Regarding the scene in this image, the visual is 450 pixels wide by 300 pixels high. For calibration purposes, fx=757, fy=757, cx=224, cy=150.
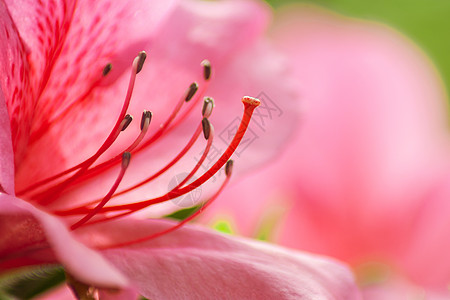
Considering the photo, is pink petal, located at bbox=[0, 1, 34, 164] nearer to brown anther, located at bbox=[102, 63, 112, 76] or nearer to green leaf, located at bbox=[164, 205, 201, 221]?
brown anther, located at bbox=[102, 63, 112, 76]

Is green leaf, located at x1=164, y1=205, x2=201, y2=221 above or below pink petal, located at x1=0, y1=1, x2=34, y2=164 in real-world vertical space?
below

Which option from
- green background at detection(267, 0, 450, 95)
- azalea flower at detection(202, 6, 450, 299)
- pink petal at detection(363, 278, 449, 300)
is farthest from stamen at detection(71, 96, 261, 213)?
green background at detection(267, 0, 450, 95)

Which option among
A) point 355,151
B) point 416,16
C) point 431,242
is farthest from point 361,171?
point 416,16

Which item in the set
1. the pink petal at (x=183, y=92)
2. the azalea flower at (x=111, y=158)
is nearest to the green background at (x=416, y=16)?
the pink petal at (x=183, y=92)

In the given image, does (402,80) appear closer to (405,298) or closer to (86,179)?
(405,298)

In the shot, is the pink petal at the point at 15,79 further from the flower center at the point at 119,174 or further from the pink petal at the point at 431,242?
the pink petal at the point at 431,242

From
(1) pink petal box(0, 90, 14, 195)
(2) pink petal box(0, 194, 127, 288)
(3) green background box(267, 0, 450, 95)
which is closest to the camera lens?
(2) pink petal box(0, 194, 127, 288)
